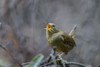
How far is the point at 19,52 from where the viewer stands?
147 inches

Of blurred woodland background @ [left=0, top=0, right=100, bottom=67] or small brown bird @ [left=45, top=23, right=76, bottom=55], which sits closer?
small brown bird @ [left=45, top=23, right=76, bottom=55]

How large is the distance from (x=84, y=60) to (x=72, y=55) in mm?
459

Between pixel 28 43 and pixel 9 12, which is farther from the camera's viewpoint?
pixel 28 43

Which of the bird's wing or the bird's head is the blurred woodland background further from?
the bird's head

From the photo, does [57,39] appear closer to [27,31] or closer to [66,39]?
[66,39]

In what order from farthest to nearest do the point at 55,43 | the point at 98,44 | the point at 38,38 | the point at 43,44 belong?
the point at 98,44 < the point at 38,38 < the point at 43,44 < the point at 55,43

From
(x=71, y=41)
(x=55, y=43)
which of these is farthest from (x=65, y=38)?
(x=55, y=43)

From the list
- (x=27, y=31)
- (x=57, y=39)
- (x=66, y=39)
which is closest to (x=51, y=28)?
(x=57, y=39)

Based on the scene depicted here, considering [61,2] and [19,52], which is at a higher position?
[61,2]

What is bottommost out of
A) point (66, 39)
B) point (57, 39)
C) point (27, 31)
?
point (57, 39)

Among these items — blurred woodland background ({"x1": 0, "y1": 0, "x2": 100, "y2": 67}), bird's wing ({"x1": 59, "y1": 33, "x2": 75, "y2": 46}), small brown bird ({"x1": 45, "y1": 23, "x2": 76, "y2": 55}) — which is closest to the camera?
small brown bird ({"x1": 45, "y1": 23, "x2": 76, "y2": 55})

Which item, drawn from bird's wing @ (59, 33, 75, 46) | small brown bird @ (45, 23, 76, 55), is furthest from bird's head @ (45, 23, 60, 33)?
bird's wing @ (59, 33, 75, 46)

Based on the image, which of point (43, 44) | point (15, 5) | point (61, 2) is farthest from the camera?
point (61, 2)

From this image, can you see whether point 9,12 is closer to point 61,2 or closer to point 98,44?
point 98,44
